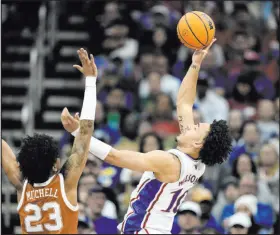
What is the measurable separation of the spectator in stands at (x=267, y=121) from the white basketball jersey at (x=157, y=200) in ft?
16.7

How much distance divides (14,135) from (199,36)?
6.82m

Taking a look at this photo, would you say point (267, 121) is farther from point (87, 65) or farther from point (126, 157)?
point (87, 65)

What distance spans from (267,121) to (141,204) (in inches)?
216

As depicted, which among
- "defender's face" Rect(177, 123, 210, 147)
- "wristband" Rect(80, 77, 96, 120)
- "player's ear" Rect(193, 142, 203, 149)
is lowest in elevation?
"player's ear" Rect(193, 142, 203, 149)

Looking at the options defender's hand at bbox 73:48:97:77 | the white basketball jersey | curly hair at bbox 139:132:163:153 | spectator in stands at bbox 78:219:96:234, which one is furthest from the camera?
curly hair at bbox 139:132:163:153

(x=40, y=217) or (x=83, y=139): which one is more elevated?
(x=83, y=139)

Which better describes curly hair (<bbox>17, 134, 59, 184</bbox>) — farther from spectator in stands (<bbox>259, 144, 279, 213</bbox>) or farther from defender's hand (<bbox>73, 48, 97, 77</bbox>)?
spectator in stands (<bbox>259, 144, 279, 213</bbox>)

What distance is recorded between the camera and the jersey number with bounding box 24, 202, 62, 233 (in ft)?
25.6

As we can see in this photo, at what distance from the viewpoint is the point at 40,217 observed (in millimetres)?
7852

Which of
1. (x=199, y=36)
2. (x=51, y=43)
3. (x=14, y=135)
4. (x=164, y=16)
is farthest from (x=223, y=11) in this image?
(x=199, y=36)

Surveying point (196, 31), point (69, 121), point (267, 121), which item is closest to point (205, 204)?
point (267, 121)

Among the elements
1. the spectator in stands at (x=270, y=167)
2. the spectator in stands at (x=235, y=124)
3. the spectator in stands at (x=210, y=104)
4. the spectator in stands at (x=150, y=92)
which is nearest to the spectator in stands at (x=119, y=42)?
the spectator in stands at (x=150, y=92)

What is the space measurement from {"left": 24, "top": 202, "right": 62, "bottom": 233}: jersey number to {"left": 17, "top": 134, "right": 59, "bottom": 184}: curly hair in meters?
0.22

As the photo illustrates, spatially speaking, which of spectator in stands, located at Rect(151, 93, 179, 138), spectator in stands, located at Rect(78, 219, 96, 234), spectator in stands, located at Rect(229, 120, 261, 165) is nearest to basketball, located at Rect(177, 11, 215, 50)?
spectator in stands, located at Rect(78, 219, 96, 234)
